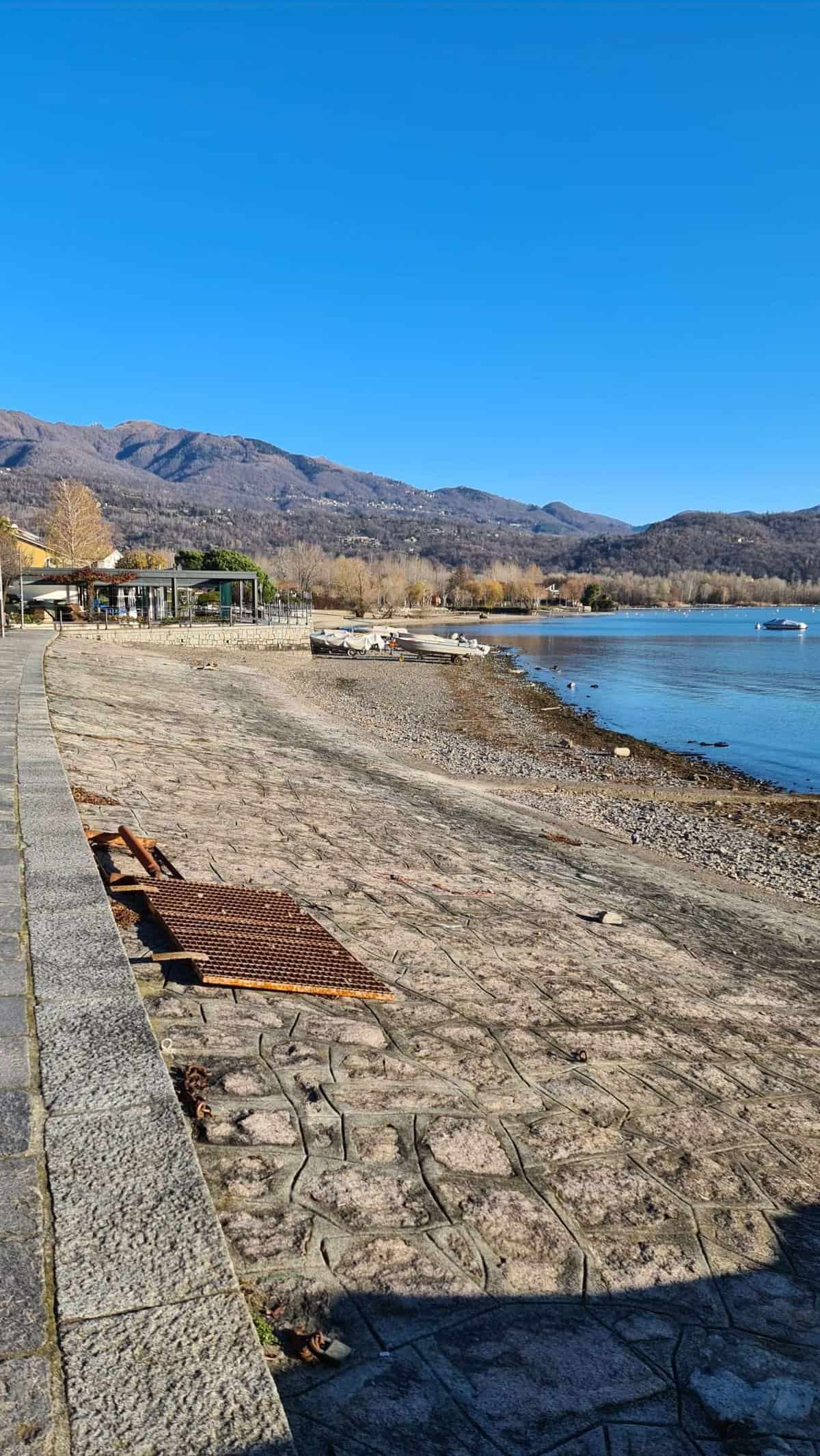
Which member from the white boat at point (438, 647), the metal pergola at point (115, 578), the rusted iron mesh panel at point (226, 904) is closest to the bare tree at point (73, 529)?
the metal pergola at point (115, 578)

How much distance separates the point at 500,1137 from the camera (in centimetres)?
368

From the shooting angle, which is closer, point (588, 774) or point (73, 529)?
point (588, 774)

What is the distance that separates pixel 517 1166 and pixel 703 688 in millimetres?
41941

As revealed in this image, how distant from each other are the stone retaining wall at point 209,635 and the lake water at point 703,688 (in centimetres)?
1202

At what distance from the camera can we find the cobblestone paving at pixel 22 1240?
5.81 feet

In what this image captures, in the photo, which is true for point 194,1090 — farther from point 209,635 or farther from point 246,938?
point 209,635

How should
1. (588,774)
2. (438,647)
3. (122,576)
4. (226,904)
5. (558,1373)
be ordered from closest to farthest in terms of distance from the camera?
(558,1373), (226,904), (588,774), (122,576), (438,647)

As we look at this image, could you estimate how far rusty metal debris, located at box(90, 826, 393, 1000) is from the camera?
448 centimetres

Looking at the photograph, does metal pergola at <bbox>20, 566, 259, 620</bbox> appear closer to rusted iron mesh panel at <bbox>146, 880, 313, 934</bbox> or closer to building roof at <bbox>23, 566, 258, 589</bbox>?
building roof at <bbox>23, 566, 258, 589</bbox>

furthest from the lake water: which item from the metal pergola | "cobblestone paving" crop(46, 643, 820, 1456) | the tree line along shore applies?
the tree line along shore

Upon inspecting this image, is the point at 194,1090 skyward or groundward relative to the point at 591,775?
skyward

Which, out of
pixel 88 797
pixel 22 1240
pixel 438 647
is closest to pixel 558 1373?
pixel 22 1240

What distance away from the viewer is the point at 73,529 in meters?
58.5

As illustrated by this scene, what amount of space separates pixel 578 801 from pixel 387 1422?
44.2ft
